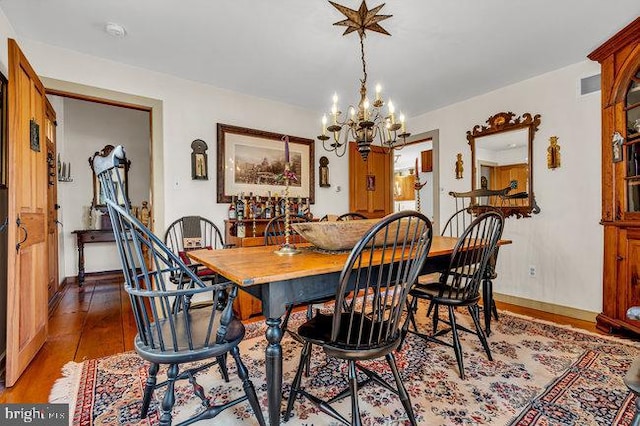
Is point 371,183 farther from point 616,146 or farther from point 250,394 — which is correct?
point 250,394

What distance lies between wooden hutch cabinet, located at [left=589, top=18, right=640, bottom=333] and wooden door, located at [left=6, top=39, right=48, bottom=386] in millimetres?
4201

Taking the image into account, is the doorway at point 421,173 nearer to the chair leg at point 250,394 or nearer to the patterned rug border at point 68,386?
the chair leg at point 250,394

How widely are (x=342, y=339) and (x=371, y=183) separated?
3808 mm

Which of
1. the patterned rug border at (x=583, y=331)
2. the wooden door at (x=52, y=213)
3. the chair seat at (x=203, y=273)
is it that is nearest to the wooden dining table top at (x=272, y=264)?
the chair seat at (x=203, y=273)

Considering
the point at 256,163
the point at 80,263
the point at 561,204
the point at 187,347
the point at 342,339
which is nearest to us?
the point at 187,347

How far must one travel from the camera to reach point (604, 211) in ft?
8.85

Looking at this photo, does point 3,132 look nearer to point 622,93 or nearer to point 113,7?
point 113,7

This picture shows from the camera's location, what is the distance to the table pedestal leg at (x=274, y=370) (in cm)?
128

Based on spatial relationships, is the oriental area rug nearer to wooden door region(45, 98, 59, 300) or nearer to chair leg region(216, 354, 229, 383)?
chair leg region(216, 354, 229, 383)

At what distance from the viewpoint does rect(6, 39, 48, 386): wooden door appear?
1.83m

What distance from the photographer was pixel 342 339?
137 centimetres

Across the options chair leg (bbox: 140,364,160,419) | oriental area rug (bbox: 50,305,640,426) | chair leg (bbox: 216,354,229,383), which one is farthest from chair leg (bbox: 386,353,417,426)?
chair leg (bbox: 140,364,160,419)

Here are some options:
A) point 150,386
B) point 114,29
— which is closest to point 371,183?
point 114,29

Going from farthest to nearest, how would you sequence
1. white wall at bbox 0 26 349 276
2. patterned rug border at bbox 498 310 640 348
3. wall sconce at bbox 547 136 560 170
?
wall sconce at bbox 547 136 560 170, white wall at bbox 0 26 349 276, patterned rug border at bbox 498 310 640 348
